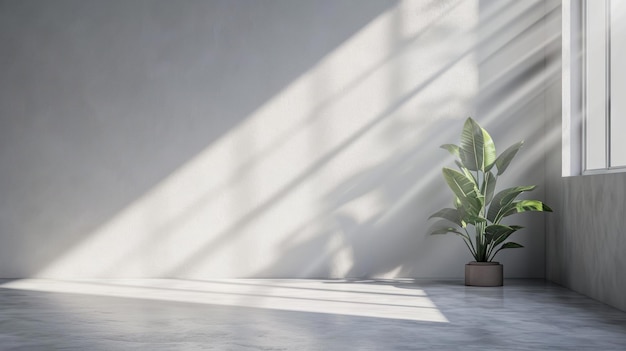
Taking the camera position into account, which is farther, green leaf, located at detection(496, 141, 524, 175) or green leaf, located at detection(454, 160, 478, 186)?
green leaf, located at detection(454, 160, 478, 186)

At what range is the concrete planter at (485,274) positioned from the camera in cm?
581

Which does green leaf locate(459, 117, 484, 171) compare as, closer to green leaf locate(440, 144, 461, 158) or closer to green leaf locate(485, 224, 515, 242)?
green leaf locate(440, 144, 461, 158)

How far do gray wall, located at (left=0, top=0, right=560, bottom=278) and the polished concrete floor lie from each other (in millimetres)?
527

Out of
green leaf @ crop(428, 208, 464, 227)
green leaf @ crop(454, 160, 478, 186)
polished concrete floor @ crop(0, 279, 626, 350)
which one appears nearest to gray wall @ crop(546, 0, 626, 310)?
polished concrete floor @ crop(0, 279, 626, 350)

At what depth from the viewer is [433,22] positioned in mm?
6535

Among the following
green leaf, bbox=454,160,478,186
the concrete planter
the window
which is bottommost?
the concrete planter

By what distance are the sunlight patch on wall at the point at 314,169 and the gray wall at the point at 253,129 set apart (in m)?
0.01

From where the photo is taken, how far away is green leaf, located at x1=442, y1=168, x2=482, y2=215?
227 inches

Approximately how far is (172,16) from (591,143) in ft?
11.8

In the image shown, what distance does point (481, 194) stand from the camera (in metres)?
5.90

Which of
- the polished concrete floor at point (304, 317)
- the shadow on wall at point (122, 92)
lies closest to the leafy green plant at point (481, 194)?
the polished concrete floor at point (304, 317)

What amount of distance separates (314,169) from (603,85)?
239 cm

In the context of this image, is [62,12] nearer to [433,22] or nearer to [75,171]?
[75,171]

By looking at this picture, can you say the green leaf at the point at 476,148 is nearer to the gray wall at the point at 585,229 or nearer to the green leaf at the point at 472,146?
the green leaf at the point at 472,146
